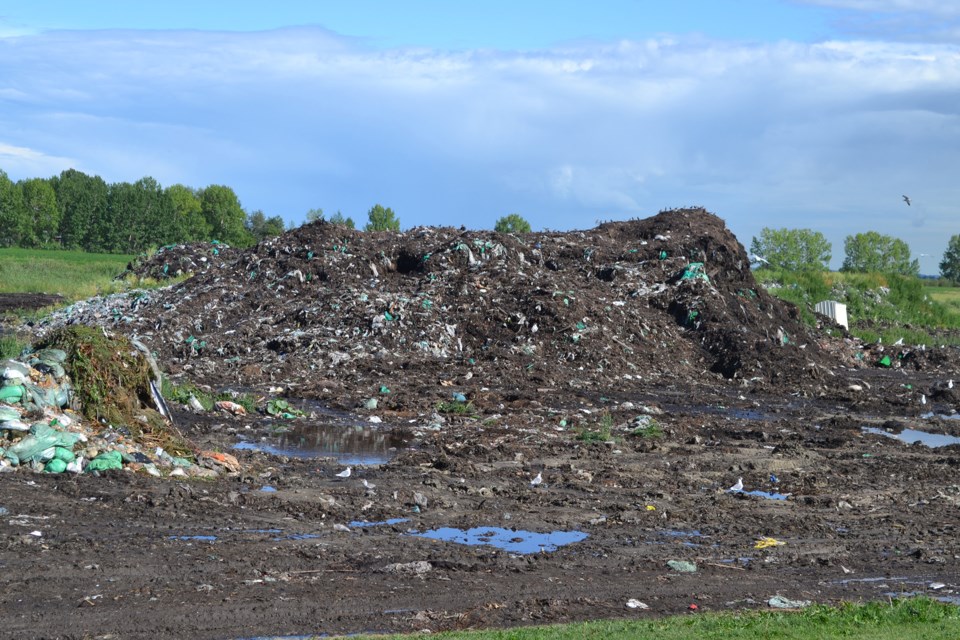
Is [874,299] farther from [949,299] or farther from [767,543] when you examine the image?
[767,543]

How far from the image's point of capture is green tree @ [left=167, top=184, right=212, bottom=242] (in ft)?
270

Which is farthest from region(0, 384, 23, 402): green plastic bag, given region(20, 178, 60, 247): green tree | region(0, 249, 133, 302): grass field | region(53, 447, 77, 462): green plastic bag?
region(20, 178, 60, 247): green tree

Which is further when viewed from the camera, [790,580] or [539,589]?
[790,580]

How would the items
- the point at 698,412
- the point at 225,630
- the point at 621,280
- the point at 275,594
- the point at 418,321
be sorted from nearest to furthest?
the point at 225,630
the point at 275,594
the point at 698,412
the point at 418,321
the point at 621,280

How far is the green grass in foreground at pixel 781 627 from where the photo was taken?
5461mm

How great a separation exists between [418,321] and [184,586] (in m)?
13.9

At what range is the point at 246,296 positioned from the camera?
21453mm

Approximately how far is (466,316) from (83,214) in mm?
66069

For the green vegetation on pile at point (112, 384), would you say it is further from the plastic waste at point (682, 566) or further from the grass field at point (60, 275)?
the grass field at point (60, 275)

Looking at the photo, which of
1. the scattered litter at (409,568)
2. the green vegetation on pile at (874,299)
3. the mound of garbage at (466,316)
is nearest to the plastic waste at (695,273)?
the mound of garbage at (466,316)

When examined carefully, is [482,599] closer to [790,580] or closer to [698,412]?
[790,580]

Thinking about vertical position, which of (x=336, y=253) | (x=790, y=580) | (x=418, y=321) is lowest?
(x=790, y=580)

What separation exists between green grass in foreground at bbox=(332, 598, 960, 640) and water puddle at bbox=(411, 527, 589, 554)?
1932mm

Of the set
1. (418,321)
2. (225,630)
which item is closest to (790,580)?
(225,630)
